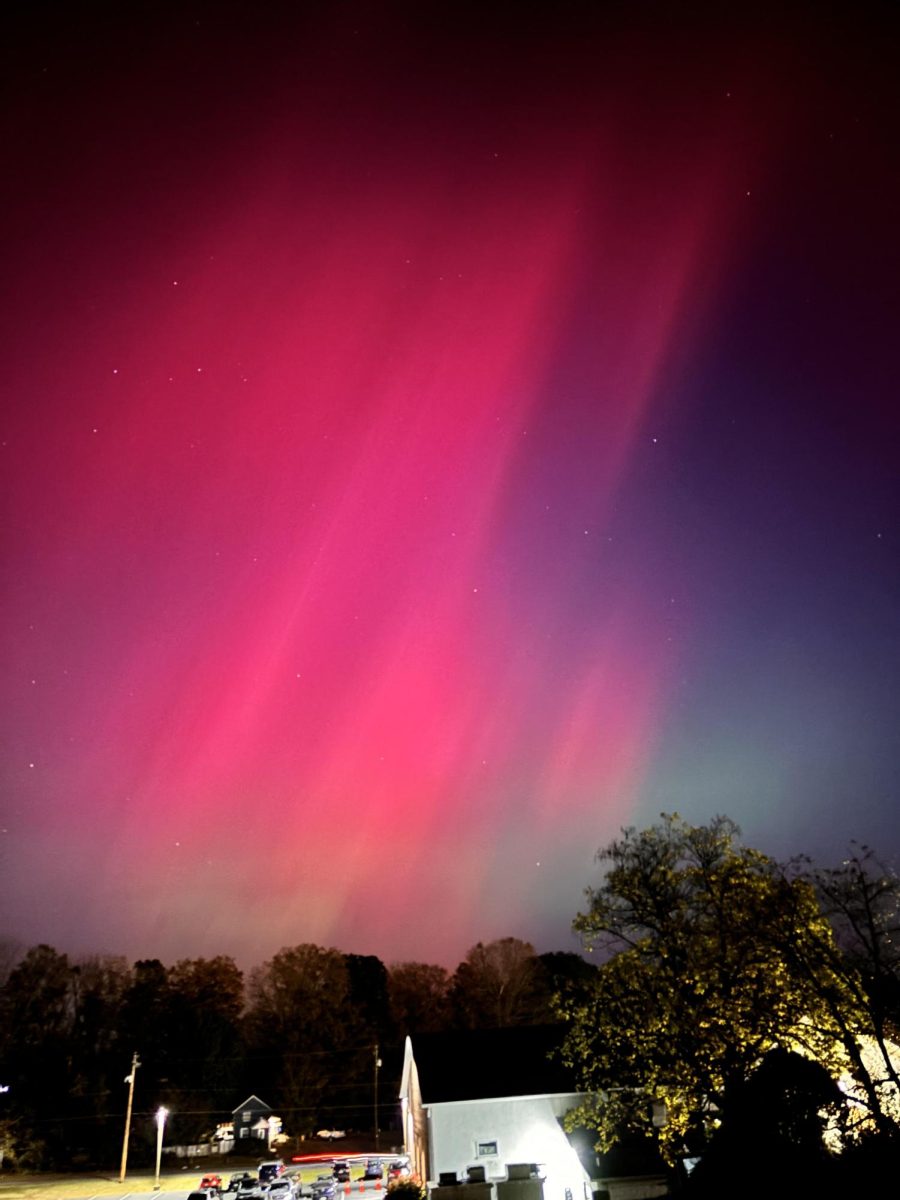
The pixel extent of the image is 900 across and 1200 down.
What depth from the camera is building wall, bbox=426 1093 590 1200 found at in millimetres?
34688

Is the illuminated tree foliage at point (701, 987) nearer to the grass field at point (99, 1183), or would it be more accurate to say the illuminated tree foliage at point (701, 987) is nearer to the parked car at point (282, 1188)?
the parked car at point (282, 1188)

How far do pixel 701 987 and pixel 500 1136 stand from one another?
19.6m

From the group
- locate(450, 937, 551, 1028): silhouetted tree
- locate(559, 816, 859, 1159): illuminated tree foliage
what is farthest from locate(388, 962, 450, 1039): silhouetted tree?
locate(559, 816, 859, 1159): illuminated tree foliage

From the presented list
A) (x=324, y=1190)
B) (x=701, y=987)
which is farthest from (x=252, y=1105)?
(x=701, y=987)

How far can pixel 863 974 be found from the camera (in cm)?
1911

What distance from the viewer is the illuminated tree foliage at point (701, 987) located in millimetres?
20453

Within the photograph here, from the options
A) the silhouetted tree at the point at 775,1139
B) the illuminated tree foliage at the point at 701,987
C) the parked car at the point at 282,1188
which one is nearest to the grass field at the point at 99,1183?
the parked car at the point at 282,1188

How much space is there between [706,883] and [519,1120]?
19.9 metres

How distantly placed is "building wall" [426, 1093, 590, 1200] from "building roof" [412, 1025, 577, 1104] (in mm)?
410

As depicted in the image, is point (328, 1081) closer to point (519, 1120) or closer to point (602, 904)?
point (519, 1120)

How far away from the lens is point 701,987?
22.2 meters

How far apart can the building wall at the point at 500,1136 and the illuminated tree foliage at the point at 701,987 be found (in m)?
11.4

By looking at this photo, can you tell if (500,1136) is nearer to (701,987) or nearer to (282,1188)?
(282,1188)

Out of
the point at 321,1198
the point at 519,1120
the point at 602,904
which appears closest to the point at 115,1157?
the point at 321,1198
